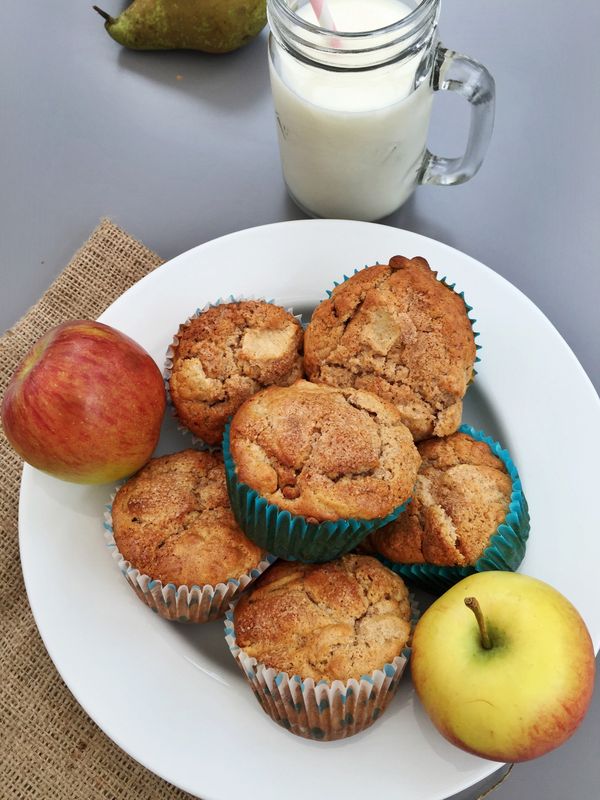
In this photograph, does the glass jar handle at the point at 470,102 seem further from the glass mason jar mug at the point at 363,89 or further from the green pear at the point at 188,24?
the green pear at the point at 188,24

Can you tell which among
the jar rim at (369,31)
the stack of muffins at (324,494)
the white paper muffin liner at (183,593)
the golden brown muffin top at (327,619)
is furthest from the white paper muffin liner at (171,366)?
the jar rim at (369,31)

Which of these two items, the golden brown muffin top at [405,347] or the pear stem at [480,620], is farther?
the golden brown muffin top at [405,347]

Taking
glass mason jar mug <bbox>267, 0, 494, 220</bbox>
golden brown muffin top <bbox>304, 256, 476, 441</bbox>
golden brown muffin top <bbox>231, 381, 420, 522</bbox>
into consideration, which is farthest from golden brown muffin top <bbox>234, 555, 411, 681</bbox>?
glass mason jar mug <bbox>267, 0, 494, 220</bbox>

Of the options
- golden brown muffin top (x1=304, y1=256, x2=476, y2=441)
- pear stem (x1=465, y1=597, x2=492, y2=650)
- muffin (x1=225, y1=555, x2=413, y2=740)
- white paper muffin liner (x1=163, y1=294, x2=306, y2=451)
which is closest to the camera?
pear stem (x1=465, y1=597, x2=492, y2=650)

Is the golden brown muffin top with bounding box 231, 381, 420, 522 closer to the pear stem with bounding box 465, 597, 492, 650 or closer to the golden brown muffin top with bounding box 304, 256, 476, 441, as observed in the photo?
the golden brown muffin top with bounding box 304, 256, 476, 441

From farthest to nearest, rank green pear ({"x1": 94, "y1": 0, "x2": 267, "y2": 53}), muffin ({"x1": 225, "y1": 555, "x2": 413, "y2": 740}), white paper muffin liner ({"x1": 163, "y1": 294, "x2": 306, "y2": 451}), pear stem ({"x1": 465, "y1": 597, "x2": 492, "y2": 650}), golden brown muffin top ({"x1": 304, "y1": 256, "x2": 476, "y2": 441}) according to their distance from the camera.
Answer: green pear ({"x1": 94, "y1": 0, "x2": 267, "y2": 53})
white paper muffin liner ({"x1": 163, "y1": 294, "x2": 306, "y2": 451})
golden brown muffin top ({"x1": 304, "y1": 256, "x2": 476, "y2": 441})
muffin ({"x1": 225, "y1": 555, "x2": 413, "y2": 740})
pear stem ({"x1": 465, "y1": 597, "x2": 492, "y2": 650})

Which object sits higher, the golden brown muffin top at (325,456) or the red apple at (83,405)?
the golden brown muffin top at (325,456)

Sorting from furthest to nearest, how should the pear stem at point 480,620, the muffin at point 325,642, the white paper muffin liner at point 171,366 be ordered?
the white paper muffin liner at point 171,366 < the muffin at point 325,642 < the pear stem at point 480,620

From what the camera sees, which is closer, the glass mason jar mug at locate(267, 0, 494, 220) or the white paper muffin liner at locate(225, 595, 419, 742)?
the white paper muffin liner at locate(225, 595, 419, 742)

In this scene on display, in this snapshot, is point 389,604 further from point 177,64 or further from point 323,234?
point 177,64
